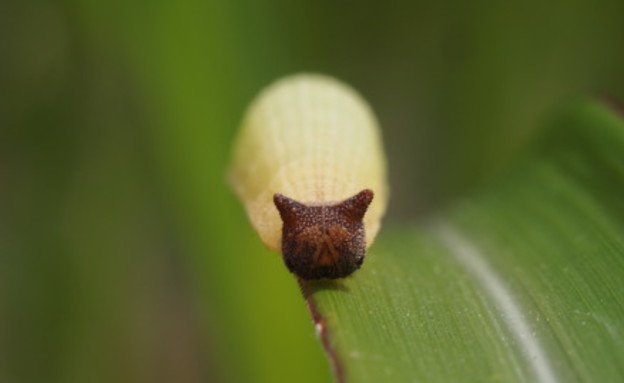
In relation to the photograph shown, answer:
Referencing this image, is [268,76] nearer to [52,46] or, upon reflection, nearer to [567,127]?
[52,46]

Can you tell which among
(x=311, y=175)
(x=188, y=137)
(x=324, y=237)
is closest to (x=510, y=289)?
(x=324, y=237)

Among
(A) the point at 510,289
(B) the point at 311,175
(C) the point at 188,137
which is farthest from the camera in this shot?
(C) the point at 188,137

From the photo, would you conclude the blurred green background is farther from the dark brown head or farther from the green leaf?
the dark brown head

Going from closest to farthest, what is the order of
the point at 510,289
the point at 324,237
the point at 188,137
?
1. the point at 324,237
2. the point at 510,289
3. the point at 188,137

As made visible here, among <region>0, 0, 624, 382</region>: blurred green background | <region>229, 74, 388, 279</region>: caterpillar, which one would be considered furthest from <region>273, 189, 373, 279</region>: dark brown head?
<region>0, 0, 624, 382</region>: blurred green background

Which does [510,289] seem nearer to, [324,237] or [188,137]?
[324,237]

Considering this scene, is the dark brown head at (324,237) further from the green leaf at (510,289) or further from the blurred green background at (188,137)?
the blurred green background at (188,137)

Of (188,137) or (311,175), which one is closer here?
(311,175)
